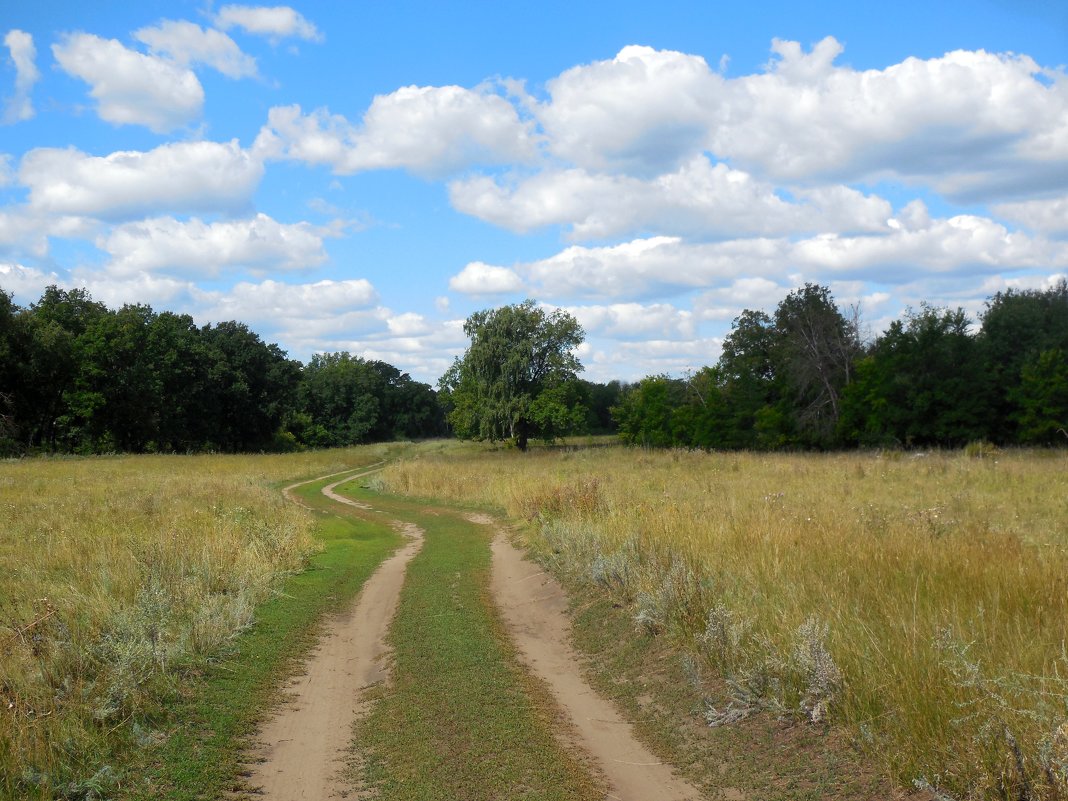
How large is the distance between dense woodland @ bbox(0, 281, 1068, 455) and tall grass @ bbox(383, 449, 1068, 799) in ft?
125

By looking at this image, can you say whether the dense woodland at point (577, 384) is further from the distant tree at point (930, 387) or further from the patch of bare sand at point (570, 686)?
the patch of bare sand at point (570, 686)

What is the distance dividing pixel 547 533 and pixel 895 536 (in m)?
8.13

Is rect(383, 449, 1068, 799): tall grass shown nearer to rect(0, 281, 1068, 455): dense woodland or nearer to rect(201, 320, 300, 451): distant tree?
rect(0, 281, 1068, 455): dense woodland

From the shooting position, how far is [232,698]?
7.62 meters

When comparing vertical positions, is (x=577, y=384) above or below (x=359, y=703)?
above

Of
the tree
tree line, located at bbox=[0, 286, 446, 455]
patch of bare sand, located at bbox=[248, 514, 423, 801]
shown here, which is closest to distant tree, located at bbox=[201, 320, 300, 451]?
tree line, located at bbox=[0, 286, 446, 455]

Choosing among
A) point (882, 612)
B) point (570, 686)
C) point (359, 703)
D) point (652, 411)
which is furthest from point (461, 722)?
point (652, 411)

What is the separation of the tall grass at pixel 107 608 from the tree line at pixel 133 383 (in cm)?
3818

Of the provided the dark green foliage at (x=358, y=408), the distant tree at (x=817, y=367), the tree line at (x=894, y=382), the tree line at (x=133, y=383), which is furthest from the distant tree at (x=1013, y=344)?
the dark green foliage at (x=358, y=408)

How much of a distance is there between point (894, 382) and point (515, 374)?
2804 cm

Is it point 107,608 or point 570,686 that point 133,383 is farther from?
point 570,686

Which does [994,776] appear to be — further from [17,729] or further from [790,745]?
[17,729]

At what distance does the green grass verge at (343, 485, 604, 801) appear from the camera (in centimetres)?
571

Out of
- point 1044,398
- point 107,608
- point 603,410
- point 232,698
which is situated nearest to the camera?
point 232,698
